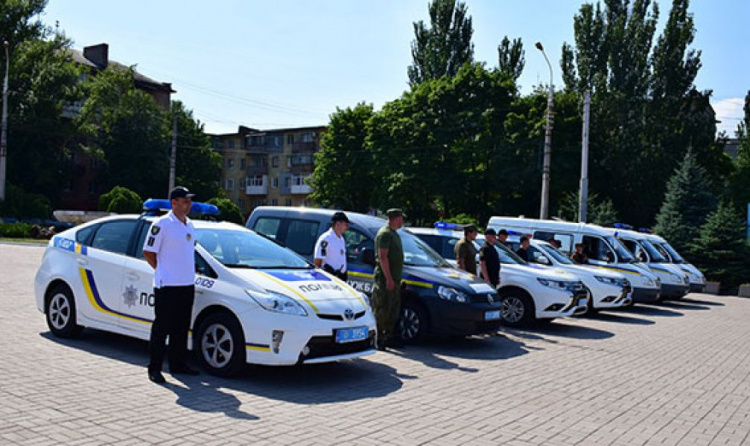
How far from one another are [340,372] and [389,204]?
123 ft

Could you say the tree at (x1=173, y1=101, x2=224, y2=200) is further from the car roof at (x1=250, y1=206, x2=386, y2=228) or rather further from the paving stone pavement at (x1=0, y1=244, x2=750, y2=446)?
the paving stone pavement at (x1=0, y1=244, x2=750, y2=446)

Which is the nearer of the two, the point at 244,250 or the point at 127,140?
the point at 244,250

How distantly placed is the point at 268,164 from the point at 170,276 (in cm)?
7740

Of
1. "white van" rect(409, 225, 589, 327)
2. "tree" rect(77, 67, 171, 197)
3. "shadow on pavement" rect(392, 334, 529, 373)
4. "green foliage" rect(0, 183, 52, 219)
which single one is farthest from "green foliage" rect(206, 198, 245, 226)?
"shadow on pavement" rect(392, 334, 529, 373)

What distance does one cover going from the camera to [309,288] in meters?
7.23

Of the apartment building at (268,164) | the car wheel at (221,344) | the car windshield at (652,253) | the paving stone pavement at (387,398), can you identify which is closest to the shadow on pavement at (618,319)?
the car windshield at (652,253)

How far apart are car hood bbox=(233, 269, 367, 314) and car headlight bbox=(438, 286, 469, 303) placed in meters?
2.33

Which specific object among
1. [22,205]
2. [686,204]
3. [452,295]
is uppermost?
[686,204]

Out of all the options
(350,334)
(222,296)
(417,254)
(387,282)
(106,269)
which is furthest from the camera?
(417,254)

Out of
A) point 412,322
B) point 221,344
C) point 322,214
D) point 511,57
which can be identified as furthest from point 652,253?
point 511,57

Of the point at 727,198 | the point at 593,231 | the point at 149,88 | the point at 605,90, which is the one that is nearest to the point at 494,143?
the point at 605,90

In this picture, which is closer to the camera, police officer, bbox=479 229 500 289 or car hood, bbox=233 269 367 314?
car hood, bbox=233 269 367 314

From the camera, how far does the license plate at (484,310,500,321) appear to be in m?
9.82

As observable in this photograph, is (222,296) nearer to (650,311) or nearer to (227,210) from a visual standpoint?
(650,311)
